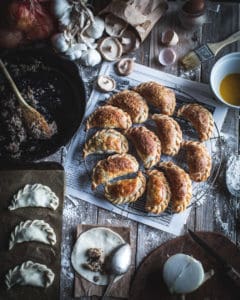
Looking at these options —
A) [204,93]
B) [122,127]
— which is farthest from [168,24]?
[122,127]

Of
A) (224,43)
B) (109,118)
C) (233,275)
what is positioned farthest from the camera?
(224,43)

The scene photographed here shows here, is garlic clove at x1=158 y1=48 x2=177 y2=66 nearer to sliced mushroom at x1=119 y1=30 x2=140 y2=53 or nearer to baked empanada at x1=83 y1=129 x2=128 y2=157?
sliced mushroom at x1=119 y1=30 x2=140 y2=53

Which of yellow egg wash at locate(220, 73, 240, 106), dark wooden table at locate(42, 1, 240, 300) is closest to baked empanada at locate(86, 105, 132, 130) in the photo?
dark wooden table at locate(42, 1, 240, 300)

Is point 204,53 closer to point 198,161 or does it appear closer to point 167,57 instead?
point 167,57

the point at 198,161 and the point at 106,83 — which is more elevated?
the point at 106,83

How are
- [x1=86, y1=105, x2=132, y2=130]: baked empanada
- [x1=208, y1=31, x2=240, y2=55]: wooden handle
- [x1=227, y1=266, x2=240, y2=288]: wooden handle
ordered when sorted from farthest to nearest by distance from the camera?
[x1=208, y1=31, x2=240, y2=55]: wooden handle < [x1=86, y1=105, x2=132, y2=130]: baked empanada < [x1=227, y1=266, x2=240, y2=288]: wooden handle

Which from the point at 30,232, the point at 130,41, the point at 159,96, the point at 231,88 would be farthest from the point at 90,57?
the point at 30,232
